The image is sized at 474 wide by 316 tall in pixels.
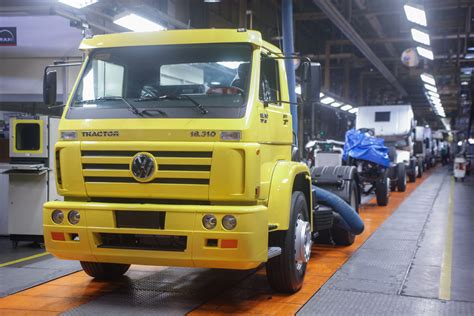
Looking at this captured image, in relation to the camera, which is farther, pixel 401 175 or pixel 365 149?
pixel 401 175

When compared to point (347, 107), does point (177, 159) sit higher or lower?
lower

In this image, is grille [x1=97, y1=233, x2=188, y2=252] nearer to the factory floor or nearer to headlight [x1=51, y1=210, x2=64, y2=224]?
headlight [x1=51, y1=210, x2=64, y2=224]

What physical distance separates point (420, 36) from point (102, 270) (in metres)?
11.2

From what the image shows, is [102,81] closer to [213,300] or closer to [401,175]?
[213,300]

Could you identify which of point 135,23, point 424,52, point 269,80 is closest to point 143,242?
point 269,80

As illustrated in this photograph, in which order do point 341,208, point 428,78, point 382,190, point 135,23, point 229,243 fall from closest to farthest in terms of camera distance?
point 229,243 < point 341,208 < point 135,23 < point 382,190 < point 428,78

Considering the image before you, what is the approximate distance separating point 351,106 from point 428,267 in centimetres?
1751

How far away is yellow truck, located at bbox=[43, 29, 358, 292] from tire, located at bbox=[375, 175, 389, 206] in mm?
8152

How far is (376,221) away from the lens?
35.4 feet

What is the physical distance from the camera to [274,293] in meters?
5.56

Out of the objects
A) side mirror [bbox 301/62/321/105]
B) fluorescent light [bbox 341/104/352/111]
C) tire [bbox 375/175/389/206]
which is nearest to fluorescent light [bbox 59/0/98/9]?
side mirror [bbox 301/62/321/105]

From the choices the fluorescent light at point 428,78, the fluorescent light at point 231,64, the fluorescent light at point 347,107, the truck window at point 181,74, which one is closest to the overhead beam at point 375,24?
the fluorescent light at point 428,78

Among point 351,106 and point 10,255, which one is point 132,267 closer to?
point 10,255

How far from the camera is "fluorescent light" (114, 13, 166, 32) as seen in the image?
8.64 m
